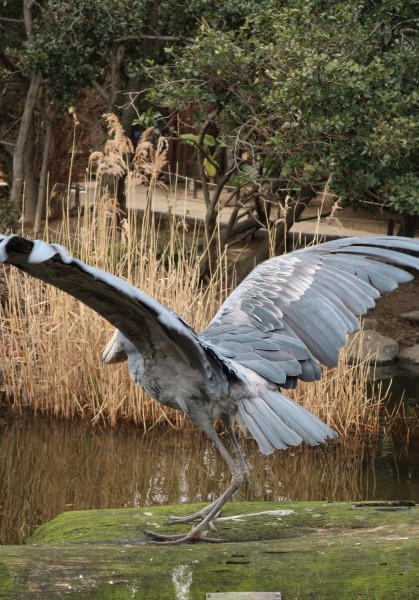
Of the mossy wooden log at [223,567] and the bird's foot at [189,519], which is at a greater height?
the mossy wooden log at [223,567]

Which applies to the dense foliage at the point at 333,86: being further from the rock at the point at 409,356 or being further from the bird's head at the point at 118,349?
the bird's head at the point at 118,349

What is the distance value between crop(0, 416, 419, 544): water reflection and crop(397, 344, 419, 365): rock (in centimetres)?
212

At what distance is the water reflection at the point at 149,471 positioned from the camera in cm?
591

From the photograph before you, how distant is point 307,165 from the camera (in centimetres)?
762

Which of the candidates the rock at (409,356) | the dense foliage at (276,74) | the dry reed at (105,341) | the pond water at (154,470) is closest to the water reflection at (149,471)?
the pond water at (154,470)

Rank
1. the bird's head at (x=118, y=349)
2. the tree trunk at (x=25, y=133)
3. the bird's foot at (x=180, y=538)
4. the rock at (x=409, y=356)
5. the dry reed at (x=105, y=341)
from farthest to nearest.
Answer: the tree trunk at (x=25, y=133)
the rock at (x=409, y=356)
the dry reed at (x=105, y=341)
the bird's head at (x=118, y=349)
the bird's foot at (x=180, y=538)

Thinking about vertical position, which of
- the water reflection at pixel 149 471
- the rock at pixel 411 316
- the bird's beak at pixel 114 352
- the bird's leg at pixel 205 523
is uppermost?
the bird's beak at pixel 114 352

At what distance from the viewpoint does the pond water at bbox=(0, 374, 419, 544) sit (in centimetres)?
591

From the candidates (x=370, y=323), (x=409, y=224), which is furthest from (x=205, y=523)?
(x=409, y=224)

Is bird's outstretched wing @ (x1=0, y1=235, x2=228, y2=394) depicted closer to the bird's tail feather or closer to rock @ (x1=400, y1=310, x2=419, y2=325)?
the bird's tail feather

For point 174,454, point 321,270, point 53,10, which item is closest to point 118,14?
point 53,10

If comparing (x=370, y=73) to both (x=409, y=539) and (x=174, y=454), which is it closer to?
(x=174, y=454)

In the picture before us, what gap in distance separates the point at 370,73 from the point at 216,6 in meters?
2.53

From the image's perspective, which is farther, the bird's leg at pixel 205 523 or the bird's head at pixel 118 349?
the bird's head at pixel 118 349
